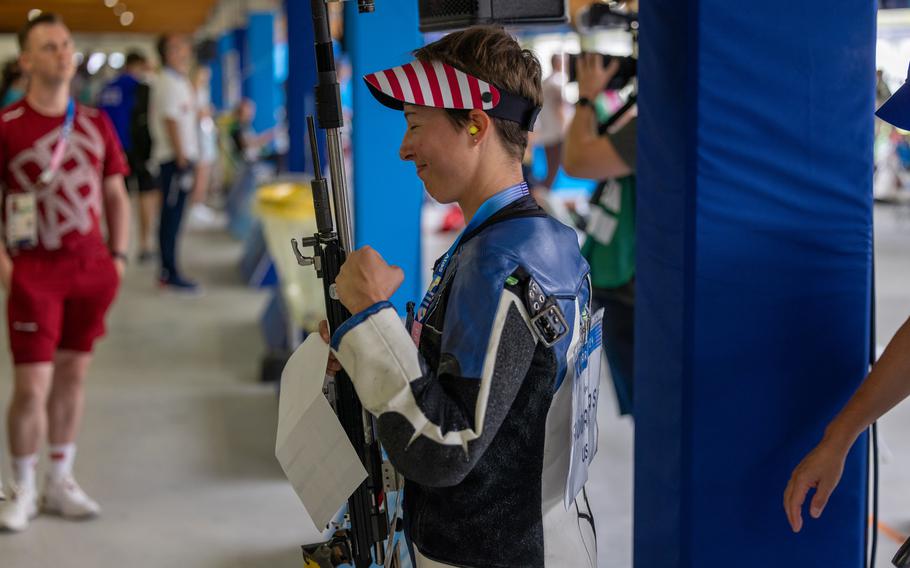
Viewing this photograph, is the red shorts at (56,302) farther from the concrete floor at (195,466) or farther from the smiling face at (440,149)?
the smiling face at (440,149)

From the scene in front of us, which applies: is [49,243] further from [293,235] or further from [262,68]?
[262,68]

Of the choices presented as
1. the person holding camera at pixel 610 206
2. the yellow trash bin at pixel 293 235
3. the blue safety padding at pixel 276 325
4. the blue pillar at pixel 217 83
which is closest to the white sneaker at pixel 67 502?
the yellow trash bin at pixel 293 235

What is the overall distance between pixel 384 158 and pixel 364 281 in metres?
2.11

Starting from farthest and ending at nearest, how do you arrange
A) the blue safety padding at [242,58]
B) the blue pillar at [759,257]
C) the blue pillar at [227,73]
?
the blue pillar at [227,73], the blue safety padding at [242,58], the blue pillar at [759,257]

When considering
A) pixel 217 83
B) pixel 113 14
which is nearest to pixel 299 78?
pixel 217 83

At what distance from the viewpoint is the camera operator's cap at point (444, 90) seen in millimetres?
1466

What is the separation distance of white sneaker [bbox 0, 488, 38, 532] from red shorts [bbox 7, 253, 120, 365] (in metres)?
0.52

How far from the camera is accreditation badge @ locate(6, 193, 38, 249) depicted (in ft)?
10.7

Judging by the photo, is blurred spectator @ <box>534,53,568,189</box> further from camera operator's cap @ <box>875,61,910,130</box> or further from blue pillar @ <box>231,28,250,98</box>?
blue pillar @ <box>231,28,250,98</box>

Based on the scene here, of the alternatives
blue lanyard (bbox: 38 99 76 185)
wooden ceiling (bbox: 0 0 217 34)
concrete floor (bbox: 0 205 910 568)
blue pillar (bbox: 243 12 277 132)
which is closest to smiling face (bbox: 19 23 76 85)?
blue lanyard (bbox: 38 99 76 185)

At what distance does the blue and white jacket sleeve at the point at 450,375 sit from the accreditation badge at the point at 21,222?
2.25 meters

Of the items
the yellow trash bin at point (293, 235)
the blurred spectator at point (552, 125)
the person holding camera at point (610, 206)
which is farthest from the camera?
the blurred spectator at point (552, 125)

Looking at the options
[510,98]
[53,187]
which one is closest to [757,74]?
[510,98]

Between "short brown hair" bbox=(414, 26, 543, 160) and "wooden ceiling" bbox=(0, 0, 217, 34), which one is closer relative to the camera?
"short brown hair" bbox=(414, 26, 543, 160)
